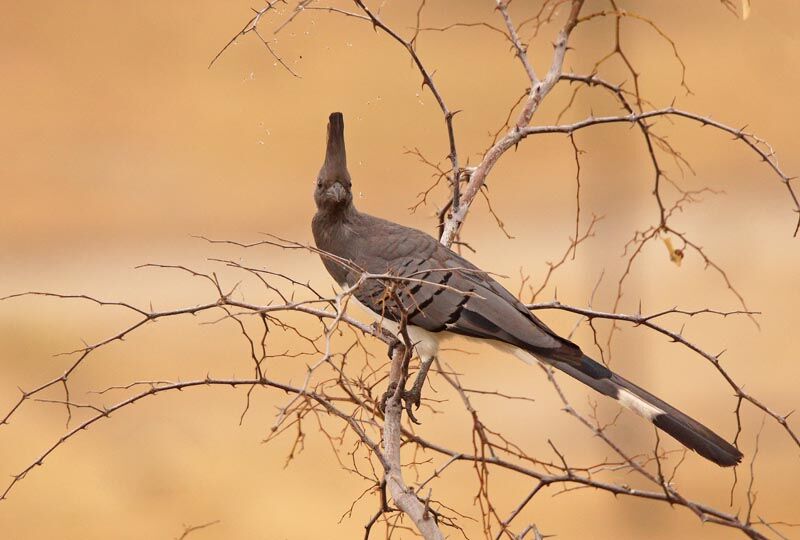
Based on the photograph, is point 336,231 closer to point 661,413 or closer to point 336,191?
point 336,191

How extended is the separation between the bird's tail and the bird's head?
64 centimetres

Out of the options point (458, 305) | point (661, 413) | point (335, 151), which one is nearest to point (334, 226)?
point (335, 151)

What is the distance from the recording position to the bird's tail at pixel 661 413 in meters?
1.91

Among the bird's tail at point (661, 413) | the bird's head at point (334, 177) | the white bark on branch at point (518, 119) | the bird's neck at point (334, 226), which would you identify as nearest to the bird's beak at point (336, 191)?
the bird's head at point (334, 177)

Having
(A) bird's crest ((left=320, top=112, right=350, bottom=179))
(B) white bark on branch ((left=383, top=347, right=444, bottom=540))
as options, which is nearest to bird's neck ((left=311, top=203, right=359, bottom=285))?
(A) bird's crest ((left=320, top=112, right=350, bottom=179))

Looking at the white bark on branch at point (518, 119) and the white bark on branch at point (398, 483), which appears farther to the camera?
the white bark on branch at point (518, 119)

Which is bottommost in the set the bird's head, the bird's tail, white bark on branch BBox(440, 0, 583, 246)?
the bird's tail

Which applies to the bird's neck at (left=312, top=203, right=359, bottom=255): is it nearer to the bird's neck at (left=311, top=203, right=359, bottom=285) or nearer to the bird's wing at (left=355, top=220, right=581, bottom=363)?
the bird's neck at (left=311, top=203, right=359, bottom=285)

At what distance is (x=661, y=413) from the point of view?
203 cm

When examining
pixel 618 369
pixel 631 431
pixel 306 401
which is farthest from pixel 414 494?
pixel 631 431

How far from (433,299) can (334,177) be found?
14.5 inches

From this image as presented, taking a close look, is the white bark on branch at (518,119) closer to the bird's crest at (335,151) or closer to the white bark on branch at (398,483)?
the bird's crest at (335,151)

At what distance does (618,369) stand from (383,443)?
3675mm

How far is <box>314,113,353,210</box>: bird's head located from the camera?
2361 millimetres
